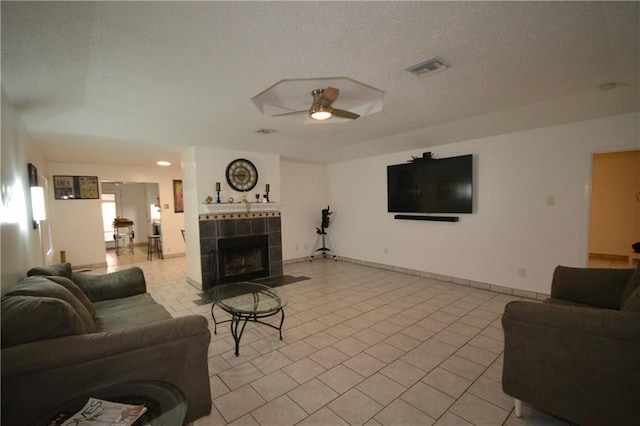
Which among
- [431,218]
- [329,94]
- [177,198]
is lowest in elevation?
[431,218]

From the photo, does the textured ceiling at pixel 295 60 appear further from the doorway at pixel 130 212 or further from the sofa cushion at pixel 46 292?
the doorway at pixel 130 212

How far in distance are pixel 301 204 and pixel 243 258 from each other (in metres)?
2.02

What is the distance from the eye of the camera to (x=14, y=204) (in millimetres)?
2291

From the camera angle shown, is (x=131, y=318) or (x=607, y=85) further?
(x=607, y=85)

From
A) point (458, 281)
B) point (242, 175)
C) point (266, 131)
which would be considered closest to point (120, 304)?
point (242, 175)

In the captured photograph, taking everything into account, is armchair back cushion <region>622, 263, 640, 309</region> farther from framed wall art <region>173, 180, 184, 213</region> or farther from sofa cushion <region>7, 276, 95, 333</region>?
framed wall art <region>173, 180, 184, 213</region>

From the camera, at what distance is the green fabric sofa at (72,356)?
126cm

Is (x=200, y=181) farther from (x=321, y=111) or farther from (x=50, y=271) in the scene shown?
(x=321, y=111)

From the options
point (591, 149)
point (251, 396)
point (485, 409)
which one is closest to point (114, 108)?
point (251, 396)

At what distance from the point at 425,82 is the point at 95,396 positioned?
3273mm

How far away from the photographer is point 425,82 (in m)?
2.68

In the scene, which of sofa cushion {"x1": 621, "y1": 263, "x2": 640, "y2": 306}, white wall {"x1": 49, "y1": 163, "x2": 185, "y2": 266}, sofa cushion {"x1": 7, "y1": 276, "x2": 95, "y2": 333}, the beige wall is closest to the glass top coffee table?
sofa cushion {"x1": 7, "y1": 276, "x2": 95, "y2": 333}

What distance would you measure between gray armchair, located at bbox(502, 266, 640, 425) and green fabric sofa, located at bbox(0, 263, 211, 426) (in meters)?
1.90

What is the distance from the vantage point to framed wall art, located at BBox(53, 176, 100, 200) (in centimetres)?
591
